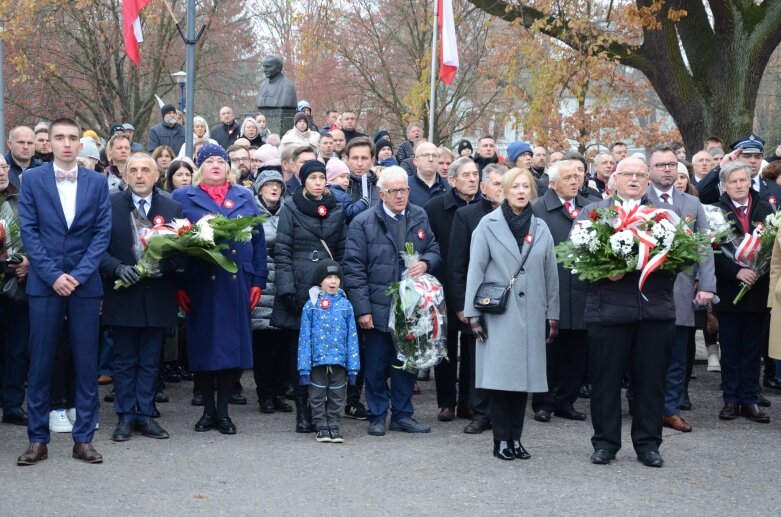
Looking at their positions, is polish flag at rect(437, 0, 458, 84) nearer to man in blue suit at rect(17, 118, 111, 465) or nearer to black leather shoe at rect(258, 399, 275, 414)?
black leather shoe at rect(258, 399, 275, 414)

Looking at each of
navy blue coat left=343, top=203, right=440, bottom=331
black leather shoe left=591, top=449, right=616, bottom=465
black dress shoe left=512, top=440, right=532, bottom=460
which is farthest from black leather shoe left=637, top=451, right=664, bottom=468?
navy blue coat left=343, top=203, right=440, bottom=331

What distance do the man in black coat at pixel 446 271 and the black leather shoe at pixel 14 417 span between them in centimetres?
334

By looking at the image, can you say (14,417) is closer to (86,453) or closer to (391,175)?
(86,453)

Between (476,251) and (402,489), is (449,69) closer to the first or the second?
(476,251)

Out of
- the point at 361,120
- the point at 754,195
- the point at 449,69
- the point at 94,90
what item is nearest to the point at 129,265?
the point at 754,195

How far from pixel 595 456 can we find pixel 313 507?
7.36ft

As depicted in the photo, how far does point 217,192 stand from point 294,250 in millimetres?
758

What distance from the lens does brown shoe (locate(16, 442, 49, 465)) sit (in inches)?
290

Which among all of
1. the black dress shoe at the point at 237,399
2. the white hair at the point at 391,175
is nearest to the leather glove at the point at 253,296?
the white hair at the point at 391,175

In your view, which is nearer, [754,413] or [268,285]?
[754,413]

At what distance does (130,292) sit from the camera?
8203mm

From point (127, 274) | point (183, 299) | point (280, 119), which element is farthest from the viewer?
point (280, 119)

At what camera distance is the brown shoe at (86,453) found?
7.49m

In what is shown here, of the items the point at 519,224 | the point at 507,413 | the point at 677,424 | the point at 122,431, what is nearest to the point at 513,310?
the point at 519,224
